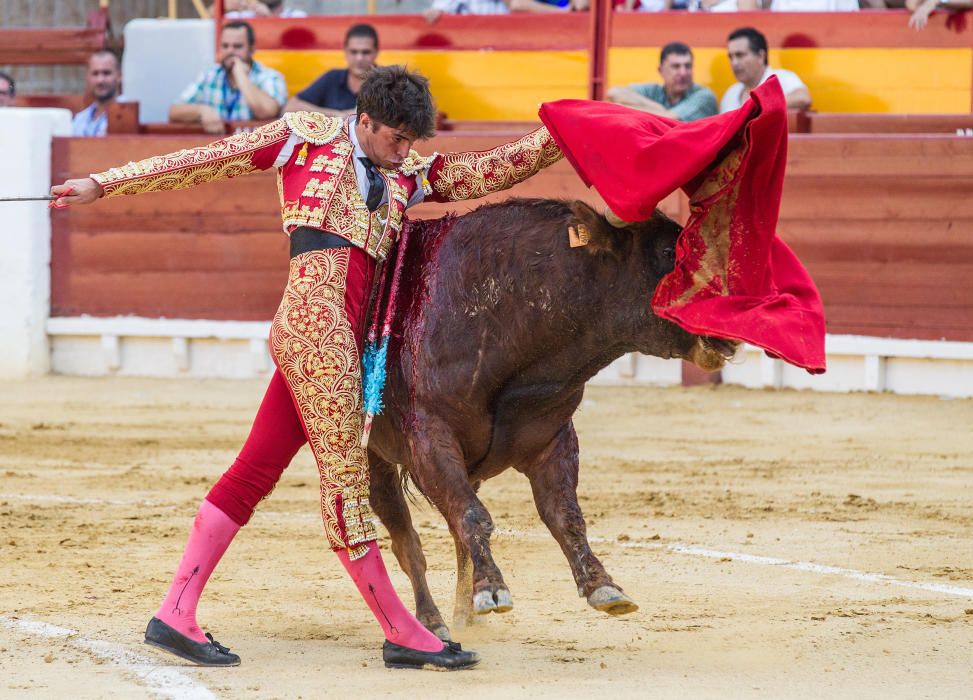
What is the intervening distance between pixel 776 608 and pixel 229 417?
4083 millimetres

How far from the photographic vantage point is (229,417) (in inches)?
301

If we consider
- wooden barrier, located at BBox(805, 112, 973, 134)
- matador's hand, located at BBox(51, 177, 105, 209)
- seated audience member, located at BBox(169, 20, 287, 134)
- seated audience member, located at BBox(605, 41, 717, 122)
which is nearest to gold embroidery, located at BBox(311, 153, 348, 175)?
matador's hand, located at BBox(51, 177, 105, 209)

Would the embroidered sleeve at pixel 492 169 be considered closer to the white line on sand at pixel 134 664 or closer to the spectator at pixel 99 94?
the white line on sand at pixel 134 664

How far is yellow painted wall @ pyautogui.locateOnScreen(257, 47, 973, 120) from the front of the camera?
8.37 metres

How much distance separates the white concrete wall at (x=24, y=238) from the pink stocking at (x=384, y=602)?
5.87m

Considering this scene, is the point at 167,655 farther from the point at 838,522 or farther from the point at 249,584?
the point at 838,522

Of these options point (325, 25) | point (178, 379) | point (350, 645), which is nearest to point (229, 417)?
point (178, 379)

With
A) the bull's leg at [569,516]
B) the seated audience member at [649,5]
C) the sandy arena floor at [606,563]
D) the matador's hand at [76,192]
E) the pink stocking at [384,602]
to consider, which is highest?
the seated audience member at [649,5]

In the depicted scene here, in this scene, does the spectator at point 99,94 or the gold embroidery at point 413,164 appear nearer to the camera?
the gold embroidery at point 413,164

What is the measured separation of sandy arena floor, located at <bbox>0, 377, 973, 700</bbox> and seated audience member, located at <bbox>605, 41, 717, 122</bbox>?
1.49m

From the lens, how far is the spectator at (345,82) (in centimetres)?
858

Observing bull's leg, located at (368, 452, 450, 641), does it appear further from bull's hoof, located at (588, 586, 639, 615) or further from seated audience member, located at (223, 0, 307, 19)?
seated audience member, located at (223, 0, 307, 19)

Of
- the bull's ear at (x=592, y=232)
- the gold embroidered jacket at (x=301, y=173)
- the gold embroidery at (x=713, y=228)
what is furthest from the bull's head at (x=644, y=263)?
the gold embroidered jacket at (x=301, y=173)

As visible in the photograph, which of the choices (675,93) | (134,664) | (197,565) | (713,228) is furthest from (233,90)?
(713,228)
